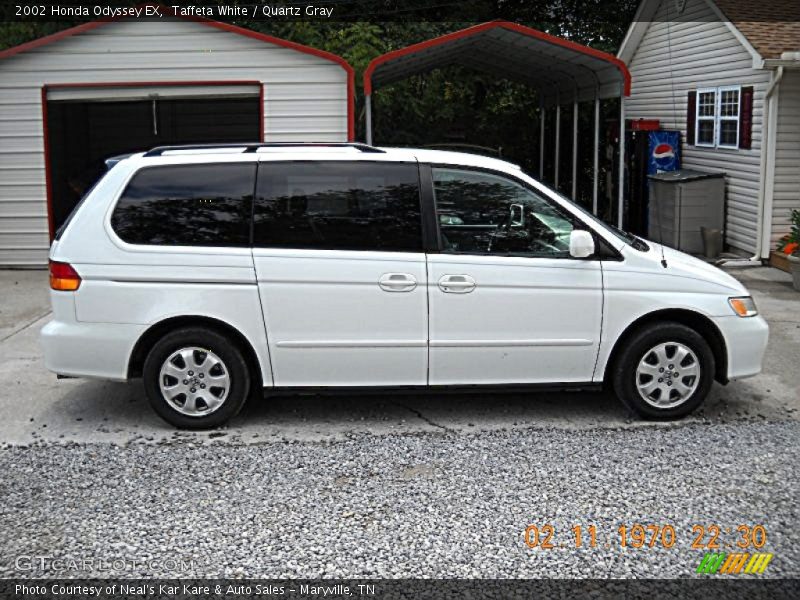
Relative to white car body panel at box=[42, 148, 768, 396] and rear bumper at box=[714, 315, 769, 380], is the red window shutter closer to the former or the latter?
rear bumper at box=[714, 315, 769, 380]

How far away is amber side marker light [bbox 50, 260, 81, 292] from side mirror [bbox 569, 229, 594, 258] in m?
3.12

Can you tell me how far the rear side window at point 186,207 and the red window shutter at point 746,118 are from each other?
31.4ft

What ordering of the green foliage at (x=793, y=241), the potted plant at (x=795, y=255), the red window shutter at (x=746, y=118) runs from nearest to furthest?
the potted plant at (x=795, y=255) → the green foliage at (x=793, y=241) → the red window shutter at (x=746, y=118)

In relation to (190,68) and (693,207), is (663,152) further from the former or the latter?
(190,68)

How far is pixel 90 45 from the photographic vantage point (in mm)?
12836

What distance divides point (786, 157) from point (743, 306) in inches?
301

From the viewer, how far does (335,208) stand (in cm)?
650

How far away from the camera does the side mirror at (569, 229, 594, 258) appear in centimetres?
642

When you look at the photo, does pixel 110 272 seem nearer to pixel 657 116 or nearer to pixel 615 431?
pixel 615 431

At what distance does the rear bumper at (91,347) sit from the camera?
6.45 m

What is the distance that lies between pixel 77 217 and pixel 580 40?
2098cm

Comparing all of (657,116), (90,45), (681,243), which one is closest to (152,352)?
(90,45)

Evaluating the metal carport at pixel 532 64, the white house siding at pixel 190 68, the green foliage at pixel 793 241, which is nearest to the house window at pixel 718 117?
the metal carport at pixel 532 64

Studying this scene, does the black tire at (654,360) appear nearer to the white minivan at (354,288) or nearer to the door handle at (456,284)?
the white minivan at (354,288)
